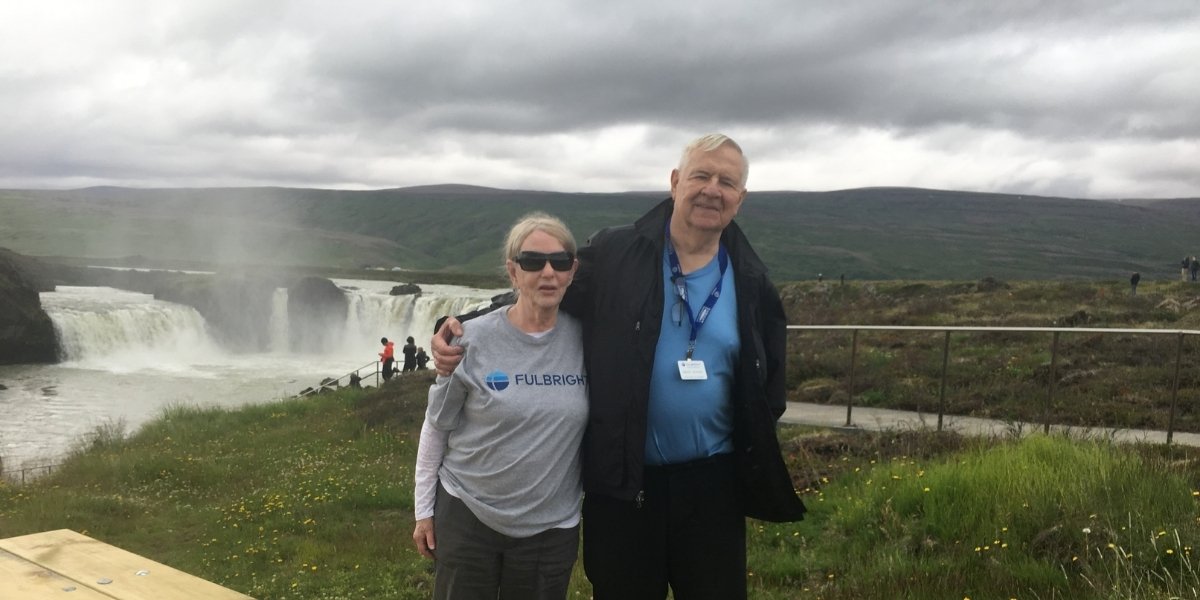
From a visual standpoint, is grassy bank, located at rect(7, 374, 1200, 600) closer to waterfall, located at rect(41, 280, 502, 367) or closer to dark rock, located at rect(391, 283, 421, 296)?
waterfall, located at rect(41, 280, 502, 367)

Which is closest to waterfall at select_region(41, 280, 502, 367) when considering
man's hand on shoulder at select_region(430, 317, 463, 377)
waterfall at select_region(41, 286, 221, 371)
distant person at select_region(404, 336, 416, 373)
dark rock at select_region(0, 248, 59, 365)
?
waterfall at select_region(41, 286, 221, 371)

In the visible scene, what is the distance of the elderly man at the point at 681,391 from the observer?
2809 millimetres

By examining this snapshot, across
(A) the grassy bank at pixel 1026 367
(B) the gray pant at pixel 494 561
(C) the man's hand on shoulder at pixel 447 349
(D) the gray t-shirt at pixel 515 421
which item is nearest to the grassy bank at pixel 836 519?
(B) the gray pant at pixel 494 561

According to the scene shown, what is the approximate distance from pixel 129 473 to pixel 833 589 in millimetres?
11055

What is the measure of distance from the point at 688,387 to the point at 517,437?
57 cm

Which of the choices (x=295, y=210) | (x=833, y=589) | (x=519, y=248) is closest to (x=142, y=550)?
(x=833, y=589)

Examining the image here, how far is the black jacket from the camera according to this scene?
9.13ft

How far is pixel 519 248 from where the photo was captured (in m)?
2.85

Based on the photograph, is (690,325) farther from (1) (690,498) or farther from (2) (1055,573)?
(2) (1055,573)

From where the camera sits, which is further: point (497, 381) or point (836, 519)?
point (836, 519)

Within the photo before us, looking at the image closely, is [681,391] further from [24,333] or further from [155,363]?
[24,333]

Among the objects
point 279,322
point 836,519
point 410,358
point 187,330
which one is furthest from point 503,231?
point 836,519

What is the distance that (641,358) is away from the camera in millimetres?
2789

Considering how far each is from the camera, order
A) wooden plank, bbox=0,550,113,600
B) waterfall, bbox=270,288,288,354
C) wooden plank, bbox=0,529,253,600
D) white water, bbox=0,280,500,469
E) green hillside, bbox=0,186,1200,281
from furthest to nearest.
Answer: green hillside, bbox=0,186,1200,281 → waterfall, bbox=270,288,288,354 → white water, bbox=0,280,500,469 → wooden plank, bbox=0,529,253,600 → wooden plank, bbox=0,550,113,600
